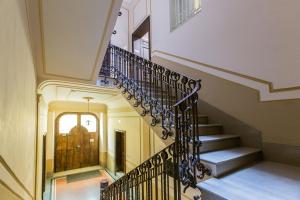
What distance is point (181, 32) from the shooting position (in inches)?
162

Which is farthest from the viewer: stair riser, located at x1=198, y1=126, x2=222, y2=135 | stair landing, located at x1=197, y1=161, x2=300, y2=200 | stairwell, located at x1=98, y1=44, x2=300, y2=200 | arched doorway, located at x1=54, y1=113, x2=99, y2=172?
arched doorway, located at x1=54, y1=113, x2=99, y2=172

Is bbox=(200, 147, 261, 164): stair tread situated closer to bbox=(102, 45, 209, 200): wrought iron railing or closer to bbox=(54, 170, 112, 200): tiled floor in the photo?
bbox=(102, 45, 209, 200): wrought iron railing

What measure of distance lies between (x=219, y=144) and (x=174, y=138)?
705 millimetres

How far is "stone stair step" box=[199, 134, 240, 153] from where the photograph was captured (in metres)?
2.27

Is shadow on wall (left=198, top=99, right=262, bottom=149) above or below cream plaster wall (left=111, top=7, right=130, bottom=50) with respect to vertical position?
below

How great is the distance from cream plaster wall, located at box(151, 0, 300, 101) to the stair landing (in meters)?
1.02

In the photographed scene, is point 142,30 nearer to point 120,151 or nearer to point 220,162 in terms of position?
point 120,151

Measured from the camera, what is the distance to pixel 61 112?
6906mm

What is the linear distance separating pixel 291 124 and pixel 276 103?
0.32m

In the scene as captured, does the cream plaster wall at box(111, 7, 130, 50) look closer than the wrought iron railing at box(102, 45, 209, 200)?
No

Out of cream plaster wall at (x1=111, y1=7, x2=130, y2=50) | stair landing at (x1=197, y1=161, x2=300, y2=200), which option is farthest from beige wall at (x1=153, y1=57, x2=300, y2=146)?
cream plaster wall at (x1=111, y1=7, x2=130, y2=50)

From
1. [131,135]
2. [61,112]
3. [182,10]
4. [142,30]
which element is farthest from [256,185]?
[61,112]

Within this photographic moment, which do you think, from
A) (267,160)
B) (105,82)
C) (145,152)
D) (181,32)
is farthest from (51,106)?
(267,160)

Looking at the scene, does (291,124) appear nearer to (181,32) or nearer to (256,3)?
(256,3)
